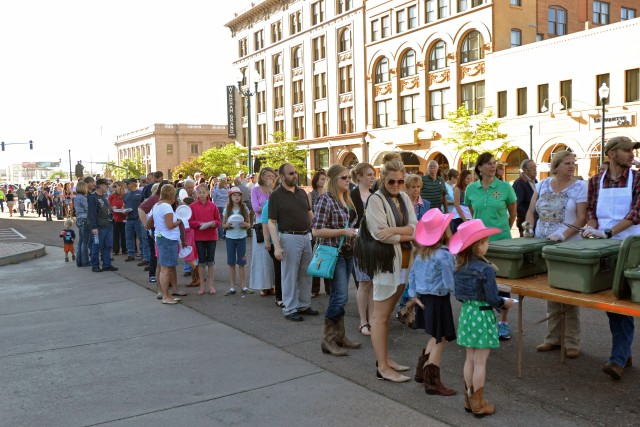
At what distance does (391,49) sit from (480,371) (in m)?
42.2

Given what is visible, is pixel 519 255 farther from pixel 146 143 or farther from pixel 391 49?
pixel 146 143

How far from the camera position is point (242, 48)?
65250mm

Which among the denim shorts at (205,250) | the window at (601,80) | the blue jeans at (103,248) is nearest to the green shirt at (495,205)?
the denim shorts at (205,250)

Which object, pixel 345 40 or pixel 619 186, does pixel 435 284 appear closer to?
pixel 619 186

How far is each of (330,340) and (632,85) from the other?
29.6m

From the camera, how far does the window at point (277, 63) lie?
192 feet

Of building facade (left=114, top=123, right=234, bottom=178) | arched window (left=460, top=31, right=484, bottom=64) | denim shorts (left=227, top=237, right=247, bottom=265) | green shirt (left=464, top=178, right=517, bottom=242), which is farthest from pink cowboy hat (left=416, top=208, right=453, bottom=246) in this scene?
building facade (left=114, top=123, right=234, bottom=178)

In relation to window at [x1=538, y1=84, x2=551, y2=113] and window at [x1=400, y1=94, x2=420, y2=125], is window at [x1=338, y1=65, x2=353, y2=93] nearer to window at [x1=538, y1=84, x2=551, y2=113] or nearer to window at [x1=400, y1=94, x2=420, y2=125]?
window at [x1=400, y1=94, x2=420, y2=125]

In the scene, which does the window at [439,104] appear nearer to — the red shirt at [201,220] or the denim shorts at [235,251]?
the denim shorts at [235,251]

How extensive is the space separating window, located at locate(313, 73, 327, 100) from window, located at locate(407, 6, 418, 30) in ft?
36.6

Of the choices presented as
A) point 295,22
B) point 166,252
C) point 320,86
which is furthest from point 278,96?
point 166,252

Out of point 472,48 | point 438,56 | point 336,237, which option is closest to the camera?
point 336,237

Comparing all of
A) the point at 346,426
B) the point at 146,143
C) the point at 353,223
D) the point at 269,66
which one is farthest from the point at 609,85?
the point at 146,143

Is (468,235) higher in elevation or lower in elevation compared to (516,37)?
lower
